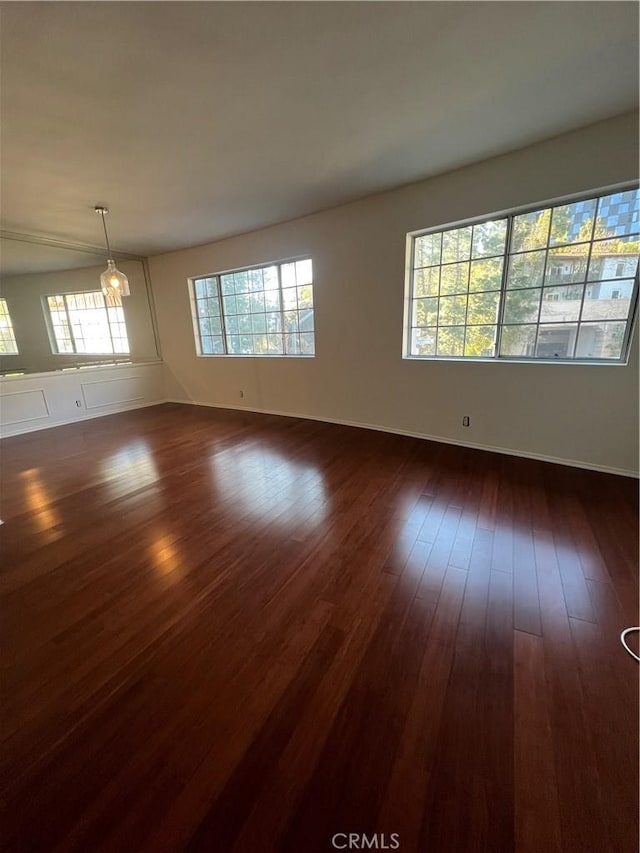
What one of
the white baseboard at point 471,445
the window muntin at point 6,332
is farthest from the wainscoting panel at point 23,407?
the window muntin at point 6,332

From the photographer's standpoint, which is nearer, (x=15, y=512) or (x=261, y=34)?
(x=261, y=34)

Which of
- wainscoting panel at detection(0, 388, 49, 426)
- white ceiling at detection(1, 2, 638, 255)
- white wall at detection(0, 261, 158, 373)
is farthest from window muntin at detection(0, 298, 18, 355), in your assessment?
white ceiling at detection(1, 2, 638, 255)

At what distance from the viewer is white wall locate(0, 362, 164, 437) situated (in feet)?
14.9

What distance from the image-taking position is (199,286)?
5.75 m

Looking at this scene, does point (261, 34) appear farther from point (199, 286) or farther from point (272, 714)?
point (199, 286)

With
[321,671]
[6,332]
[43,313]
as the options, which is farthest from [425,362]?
[6,332]

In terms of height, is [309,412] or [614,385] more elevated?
[614,385]

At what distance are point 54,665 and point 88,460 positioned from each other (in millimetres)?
2753

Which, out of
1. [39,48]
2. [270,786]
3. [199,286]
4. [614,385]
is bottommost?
[270,786]

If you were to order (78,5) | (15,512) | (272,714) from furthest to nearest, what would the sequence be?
1. (15,512)
2. (78,5)
3. (272,714)

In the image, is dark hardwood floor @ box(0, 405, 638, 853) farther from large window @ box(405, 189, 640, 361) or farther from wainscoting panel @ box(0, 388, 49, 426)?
wainscoting panel @ box(0, 388, 49, 426)

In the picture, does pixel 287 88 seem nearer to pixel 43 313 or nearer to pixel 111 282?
pixel 111 282

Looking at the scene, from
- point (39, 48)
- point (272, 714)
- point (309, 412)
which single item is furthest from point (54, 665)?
point (309, 412)

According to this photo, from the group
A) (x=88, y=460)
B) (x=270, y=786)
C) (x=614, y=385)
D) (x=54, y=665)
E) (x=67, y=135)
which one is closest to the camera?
(x=270, y=786)
